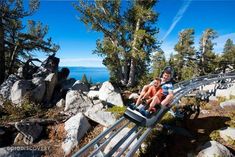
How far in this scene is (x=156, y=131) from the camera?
9.56 m

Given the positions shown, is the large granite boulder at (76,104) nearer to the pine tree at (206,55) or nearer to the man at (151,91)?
the man at (151,91)

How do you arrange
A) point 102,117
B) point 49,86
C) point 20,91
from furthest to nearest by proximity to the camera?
point 49,86
point 20,91
point 102,117

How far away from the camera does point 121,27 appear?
23.7 metres

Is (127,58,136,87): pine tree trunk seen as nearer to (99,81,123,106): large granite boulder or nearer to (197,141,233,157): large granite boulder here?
(99,81,123,106): large granite boulder

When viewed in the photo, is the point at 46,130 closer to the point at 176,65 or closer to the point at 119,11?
Result: the point at 119,11

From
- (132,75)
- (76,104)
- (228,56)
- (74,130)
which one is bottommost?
(74,130)

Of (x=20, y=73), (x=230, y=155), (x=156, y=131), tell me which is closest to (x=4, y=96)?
(x=20, y=73)

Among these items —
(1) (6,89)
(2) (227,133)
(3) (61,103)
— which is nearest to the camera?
(2) (227,133)

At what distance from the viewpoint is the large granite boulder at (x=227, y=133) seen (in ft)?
29.5

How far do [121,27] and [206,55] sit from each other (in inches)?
1148

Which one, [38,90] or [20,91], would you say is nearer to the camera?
[20,91]

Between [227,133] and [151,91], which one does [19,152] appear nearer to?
[151,91]

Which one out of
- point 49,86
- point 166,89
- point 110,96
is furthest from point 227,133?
point 49,86

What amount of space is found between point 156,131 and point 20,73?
13.1 m
